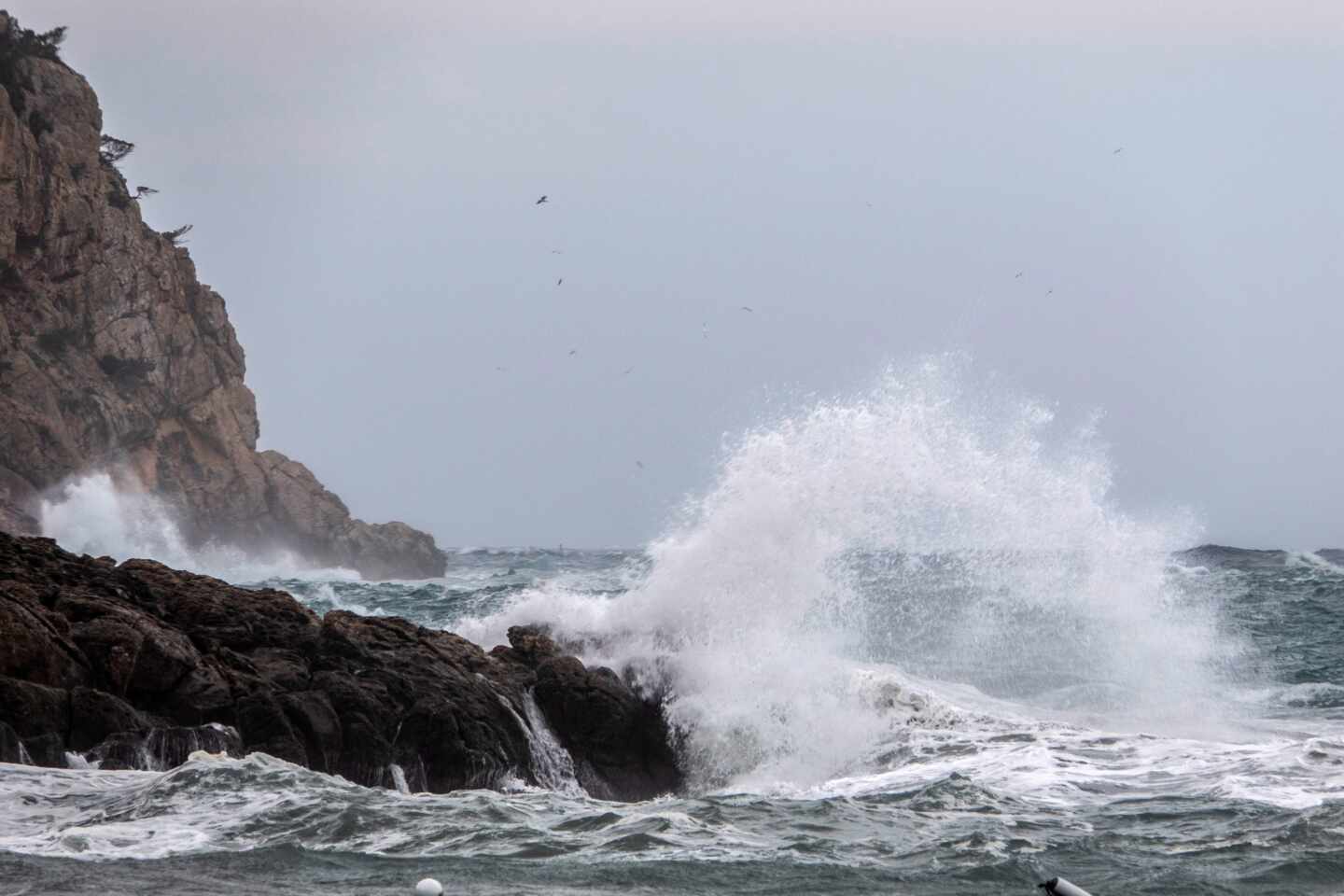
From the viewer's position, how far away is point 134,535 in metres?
45.6

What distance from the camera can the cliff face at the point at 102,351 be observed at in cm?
4031

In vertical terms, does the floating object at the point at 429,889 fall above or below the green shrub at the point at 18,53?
below

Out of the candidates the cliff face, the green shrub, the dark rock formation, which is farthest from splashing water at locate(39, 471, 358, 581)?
the dark rock formation

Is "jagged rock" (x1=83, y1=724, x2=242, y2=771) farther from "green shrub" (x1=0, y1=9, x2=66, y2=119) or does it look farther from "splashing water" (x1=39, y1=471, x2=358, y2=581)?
"green shrub" (x1=0, y1=9, x2=66, y2=119)

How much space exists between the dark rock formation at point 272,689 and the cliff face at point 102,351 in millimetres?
27495

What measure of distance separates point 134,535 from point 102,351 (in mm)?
5842

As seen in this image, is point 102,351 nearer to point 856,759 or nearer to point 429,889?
point 856,759

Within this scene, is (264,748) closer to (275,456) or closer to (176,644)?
(176,644)

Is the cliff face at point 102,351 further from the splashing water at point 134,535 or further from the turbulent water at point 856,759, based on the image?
the turbulent water at point 856,759

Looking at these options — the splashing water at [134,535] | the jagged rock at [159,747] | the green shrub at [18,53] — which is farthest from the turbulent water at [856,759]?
the green shrub at [18,53]

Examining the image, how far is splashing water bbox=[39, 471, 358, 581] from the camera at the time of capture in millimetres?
41719

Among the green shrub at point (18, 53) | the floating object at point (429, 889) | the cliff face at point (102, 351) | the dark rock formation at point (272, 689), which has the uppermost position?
the green shrub at point (18, 53)

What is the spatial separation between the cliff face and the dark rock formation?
2749 cm

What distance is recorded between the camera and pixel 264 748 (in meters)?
12.1
